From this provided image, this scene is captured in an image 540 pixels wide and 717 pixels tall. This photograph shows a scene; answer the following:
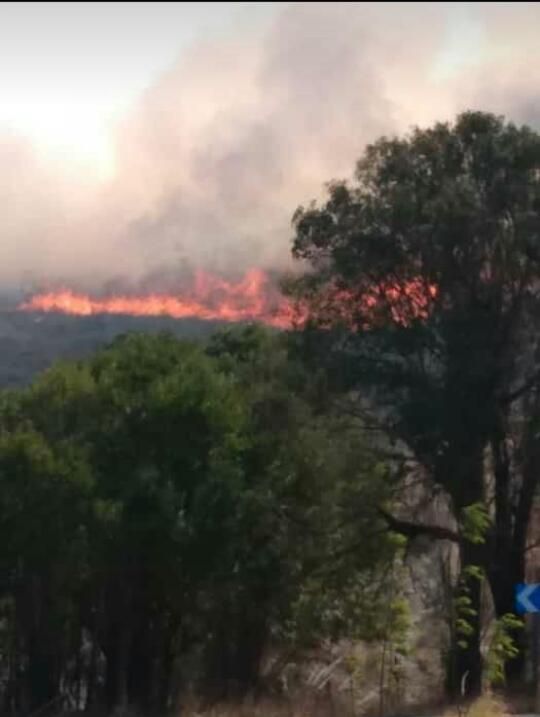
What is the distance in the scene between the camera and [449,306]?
38.1 metres

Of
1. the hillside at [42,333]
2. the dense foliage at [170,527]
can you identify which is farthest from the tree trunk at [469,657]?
the hillside at [42,333]

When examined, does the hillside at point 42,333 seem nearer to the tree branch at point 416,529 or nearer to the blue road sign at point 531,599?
the tree branch at point 416,529

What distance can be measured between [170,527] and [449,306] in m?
9.77

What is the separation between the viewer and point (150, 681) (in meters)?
35.4

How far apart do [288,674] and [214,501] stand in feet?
21.2

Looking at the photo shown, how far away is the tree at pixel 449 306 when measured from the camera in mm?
37438

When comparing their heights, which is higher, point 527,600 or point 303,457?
point 303,457

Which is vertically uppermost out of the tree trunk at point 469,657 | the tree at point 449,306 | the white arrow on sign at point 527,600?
the tree at point 449,306

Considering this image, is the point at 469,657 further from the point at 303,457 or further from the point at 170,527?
the point at 170,527

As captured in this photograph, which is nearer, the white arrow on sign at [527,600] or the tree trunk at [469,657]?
the white arrow on sign at [527,600]

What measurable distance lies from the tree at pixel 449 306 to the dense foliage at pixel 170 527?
1.65 meters

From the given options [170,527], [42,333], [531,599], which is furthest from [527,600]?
[42,333]

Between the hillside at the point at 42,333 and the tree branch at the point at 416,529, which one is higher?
the hillside at the point at 42,333

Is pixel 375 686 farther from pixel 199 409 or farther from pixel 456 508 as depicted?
pixel 199 409
